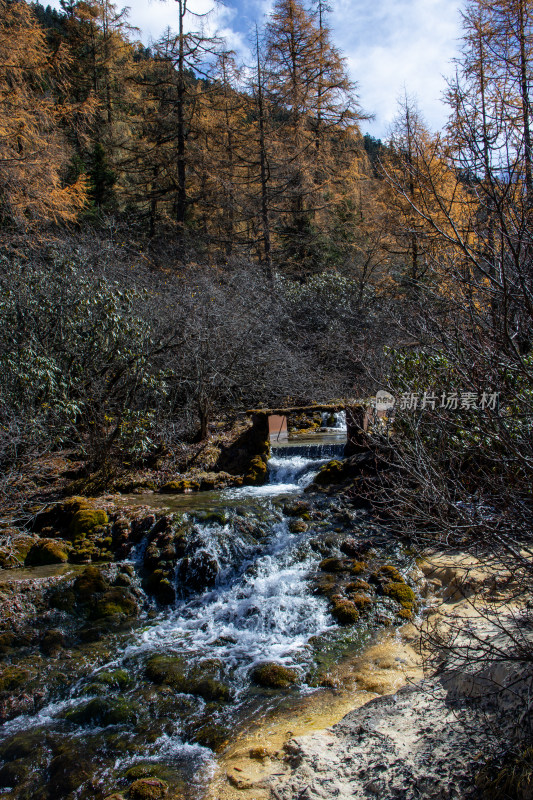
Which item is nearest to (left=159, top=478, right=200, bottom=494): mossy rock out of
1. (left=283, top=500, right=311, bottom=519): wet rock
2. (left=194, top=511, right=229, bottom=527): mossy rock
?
(left=194, top=511, right=229, bottom=527): mossy rock

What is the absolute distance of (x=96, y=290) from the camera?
9.39 m

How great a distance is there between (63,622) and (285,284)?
13845 mm

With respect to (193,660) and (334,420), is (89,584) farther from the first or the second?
(334,420)

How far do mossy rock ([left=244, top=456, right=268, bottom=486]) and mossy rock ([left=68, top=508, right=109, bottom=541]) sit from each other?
2542mm

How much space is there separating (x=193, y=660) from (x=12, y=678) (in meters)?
1.54

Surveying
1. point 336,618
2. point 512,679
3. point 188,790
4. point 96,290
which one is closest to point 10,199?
point 96,290

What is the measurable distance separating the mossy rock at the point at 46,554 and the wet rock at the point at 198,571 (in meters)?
1.54

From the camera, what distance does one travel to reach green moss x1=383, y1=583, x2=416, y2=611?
5.37 meters

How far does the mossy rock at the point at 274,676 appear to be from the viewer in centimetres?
446

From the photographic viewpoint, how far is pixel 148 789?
3414 mm

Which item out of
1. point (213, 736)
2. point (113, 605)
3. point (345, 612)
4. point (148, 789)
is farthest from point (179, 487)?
point (148, 789)

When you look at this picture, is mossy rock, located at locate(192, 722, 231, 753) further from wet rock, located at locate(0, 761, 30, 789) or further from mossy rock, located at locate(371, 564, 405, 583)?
mossy rock, located at locate(371, 564, 405, 583)

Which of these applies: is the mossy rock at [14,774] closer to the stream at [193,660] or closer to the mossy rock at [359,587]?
the stream at [193,660]

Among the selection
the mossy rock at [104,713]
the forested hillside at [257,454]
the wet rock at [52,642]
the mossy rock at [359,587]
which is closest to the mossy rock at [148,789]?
the forested hillside at [257,454]
